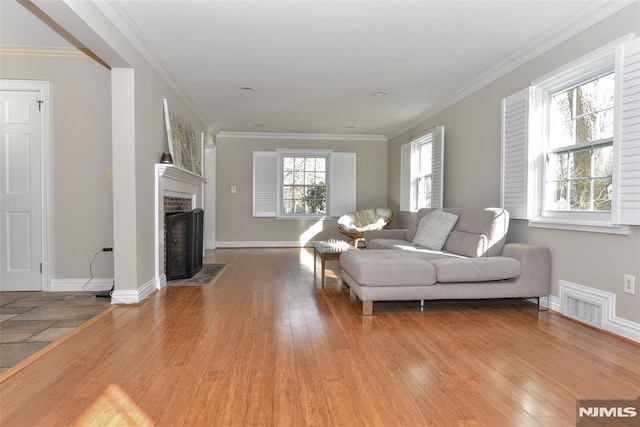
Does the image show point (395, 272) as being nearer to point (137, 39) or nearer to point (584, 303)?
point (584, 303)

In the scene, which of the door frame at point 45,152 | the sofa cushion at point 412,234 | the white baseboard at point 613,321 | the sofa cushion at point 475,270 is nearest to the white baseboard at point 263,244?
the sofa cushion at point 412,234

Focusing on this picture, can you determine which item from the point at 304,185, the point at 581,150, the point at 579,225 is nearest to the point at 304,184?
the point at 304,185

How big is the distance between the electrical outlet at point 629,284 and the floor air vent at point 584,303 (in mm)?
151

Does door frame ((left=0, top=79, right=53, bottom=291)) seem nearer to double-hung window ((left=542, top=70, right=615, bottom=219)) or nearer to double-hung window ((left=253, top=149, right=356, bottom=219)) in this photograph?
double-hung window ((left=253, top=149, right=356, bottom=219))

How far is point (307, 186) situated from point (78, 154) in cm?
486

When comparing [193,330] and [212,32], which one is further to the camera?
[212,32]

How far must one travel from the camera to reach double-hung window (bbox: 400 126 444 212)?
18.4 ft

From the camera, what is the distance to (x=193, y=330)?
2.78 m

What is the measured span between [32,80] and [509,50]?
4666mm

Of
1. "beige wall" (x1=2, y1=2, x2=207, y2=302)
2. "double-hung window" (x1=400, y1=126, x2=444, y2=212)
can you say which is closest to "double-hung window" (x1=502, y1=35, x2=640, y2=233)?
"double-hung window" (x1=400, y1=126, x2=444, y2=212)

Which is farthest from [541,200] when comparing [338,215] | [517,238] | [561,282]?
[338,215]

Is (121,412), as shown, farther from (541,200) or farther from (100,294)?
(541,200)

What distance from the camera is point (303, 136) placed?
8.17m

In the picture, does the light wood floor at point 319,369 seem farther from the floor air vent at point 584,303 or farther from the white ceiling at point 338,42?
the white ceiling at point 338,42
